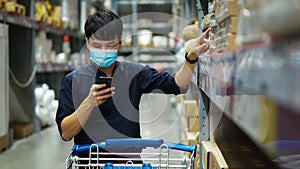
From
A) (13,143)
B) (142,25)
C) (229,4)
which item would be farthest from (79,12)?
(229,4)

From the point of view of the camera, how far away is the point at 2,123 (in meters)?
3.97

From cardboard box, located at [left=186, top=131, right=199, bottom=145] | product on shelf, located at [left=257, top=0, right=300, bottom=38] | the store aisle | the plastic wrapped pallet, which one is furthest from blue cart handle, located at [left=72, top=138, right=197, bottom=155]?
the plastic wrapped pallet

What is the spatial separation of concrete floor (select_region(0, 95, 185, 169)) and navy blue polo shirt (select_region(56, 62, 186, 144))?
3.14 ft

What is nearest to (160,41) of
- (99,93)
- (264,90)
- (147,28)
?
(147,28)

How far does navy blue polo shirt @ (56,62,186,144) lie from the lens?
1.68 metres

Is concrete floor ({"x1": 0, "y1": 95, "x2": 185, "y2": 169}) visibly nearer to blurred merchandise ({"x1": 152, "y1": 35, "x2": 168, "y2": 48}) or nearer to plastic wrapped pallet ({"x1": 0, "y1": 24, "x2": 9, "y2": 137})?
plastic wrapped pallet ({"x1": 0, "y1": 24, "x2": 9, "y2": 137})

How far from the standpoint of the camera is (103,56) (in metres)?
1.56

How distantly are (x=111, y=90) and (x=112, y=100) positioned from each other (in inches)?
9.0

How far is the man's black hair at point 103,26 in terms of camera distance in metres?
1.61

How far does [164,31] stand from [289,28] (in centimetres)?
966

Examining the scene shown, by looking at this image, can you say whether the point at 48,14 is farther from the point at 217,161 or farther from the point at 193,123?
the point at 217,161

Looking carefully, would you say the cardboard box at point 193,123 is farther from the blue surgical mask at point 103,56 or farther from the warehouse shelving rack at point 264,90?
the warehouse shelving rack at point 264,90

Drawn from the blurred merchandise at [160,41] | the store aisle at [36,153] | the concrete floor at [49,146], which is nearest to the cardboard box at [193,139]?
the concrete floor at [49,146]

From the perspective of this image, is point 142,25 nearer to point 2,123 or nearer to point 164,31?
point 164,31
